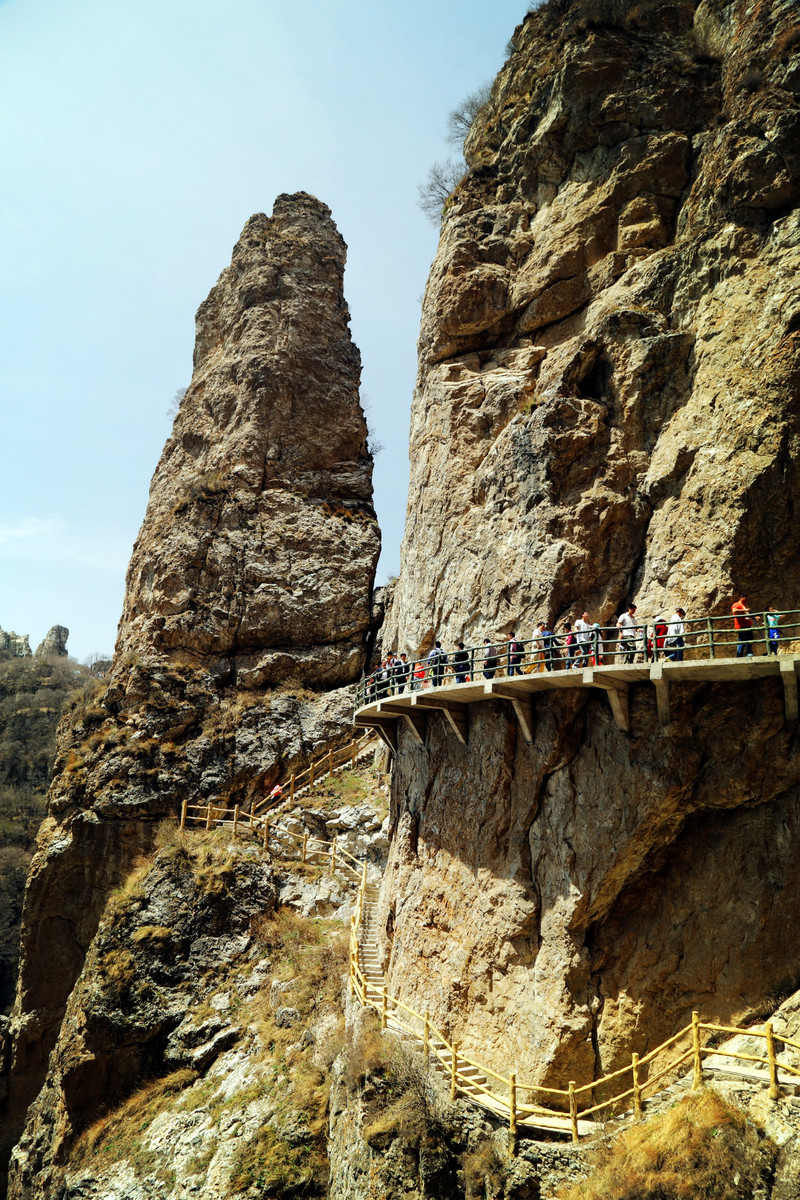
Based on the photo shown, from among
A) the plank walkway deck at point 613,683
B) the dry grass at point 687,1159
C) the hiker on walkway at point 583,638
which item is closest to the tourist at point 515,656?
the plank walkway deck at point 613,683

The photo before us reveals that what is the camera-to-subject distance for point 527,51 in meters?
26.3

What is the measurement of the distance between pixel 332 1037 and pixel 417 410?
61.2 feet

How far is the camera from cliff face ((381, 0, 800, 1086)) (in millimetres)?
14695

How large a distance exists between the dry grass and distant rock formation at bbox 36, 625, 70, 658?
8691 centimetres

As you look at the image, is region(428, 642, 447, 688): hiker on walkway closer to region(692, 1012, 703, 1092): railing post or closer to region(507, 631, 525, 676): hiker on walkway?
region(507, 631, 525, 676): hiker on walkway

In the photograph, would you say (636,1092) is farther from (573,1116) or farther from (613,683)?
(613,683)

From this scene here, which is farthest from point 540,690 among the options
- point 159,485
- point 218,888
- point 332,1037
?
point 159,485

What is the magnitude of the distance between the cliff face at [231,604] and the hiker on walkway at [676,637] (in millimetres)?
20483

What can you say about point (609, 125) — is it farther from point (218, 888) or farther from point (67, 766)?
point (67, 766)

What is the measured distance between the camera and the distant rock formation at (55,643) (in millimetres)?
89750

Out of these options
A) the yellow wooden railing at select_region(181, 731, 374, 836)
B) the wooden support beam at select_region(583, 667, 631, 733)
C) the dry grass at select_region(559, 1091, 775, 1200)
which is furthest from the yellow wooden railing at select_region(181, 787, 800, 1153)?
the yellow wooden railing at select_region(181, 731, 374, 836)

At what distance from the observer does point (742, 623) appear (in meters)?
14.6

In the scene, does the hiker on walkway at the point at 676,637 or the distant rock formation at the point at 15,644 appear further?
the distant rock formation at the point at 15,644

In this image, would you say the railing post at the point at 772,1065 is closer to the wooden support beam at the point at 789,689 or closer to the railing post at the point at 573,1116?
the railing post at the point at 573,1116
